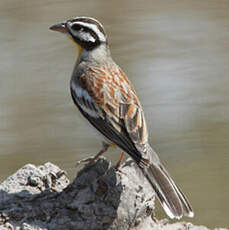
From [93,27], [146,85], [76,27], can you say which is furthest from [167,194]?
[146,85]

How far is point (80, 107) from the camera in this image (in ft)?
23.6

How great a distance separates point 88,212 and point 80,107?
4.17ft

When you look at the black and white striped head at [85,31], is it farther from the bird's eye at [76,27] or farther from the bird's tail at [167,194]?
the bird's tail at [167,194]

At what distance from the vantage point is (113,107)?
6906 mm

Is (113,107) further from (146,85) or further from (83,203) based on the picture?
(146,85)

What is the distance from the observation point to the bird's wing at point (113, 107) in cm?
661

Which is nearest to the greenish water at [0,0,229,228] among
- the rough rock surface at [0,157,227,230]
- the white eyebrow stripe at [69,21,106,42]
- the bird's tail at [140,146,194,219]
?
the bird's tail at [140,146,194,219]

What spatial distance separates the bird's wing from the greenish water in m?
1.99

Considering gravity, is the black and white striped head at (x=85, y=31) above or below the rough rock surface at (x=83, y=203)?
above

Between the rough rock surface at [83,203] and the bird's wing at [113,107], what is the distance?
10.0 inches

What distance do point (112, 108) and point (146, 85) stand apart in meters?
5.25

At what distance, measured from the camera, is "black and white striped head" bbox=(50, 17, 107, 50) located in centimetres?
744

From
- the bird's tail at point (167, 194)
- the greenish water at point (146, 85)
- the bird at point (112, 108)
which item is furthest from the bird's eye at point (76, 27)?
the greenish water at point (146, 85)

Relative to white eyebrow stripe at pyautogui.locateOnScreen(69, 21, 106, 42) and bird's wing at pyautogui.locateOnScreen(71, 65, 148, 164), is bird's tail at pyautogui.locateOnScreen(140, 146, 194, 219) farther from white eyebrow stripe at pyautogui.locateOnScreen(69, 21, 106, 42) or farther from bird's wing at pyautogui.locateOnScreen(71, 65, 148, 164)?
white eyebrow stripe at pyautogui.locateOnScreen(69, 21, 106, 42)
